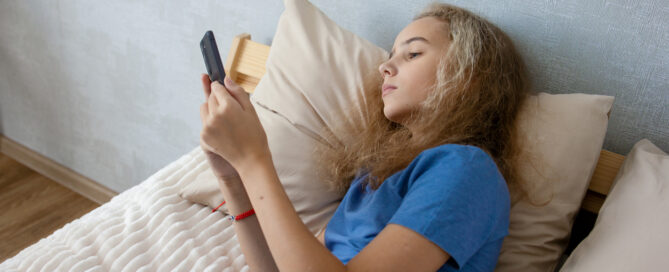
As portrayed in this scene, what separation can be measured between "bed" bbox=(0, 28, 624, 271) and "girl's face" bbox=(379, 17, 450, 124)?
40 centimetres

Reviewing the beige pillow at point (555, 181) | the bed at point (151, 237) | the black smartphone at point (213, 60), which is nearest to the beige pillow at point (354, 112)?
the beige pillow at point (555, 181)

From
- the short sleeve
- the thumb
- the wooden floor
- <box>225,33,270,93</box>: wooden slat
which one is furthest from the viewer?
the wooden floor

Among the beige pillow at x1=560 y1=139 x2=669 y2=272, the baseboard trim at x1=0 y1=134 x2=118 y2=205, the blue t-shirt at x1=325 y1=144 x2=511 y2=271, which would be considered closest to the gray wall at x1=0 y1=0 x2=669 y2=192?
the baseboard trim at x1=0 y1=134 x2=118 y2=205

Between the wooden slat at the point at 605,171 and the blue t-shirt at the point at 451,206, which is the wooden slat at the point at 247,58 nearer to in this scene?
the blue t-shirt at the point at 451,206

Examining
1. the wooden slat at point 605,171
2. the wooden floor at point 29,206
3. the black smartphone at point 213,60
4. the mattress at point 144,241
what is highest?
the black smartphone at point 213,60

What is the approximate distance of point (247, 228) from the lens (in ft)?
3.19

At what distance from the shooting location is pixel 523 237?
3.21 ft

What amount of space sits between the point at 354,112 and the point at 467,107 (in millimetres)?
273

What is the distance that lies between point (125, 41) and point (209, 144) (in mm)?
1143

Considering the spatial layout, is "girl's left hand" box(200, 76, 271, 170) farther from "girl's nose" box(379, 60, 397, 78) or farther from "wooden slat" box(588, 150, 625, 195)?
"wooden slat" box(588, 150, 625, 195)

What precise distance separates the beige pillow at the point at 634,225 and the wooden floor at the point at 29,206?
6.02 ft

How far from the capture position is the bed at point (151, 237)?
41.0 inches

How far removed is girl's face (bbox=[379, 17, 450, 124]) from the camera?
982 millimetres

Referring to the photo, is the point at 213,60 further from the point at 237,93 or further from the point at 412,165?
the point at 412,165
